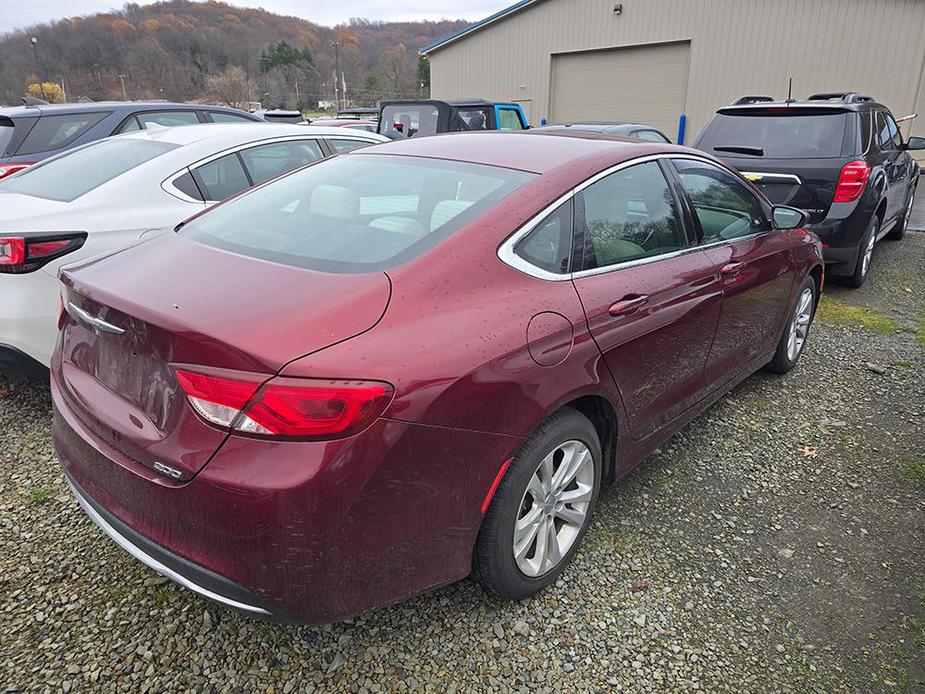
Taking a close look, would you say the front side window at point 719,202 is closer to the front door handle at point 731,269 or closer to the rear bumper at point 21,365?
the front door handle at point 731,269

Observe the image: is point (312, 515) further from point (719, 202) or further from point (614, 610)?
point (719, 202)

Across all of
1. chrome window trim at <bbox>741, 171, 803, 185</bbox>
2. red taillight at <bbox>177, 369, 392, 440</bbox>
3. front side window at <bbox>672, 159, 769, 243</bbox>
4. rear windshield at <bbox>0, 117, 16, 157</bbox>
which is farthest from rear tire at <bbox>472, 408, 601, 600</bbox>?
rear windshield at <bbox>0, 117, 16, 157</bbox>

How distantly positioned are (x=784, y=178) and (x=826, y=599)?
172 inches

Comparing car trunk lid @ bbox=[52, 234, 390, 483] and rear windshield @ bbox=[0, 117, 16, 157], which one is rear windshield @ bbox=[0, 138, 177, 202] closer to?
car trunk lid @ bbox=[52, 234, 390, 483]

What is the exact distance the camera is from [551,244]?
7.32 feet

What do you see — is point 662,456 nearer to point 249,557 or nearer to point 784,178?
point 249,557

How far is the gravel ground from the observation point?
2031 mm

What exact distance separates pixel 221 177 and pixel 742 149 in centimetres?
458

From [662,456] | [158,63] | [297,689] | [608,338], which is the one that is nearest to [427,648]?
[297,689]

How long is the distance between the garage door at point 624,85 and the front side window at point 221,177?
638 inches

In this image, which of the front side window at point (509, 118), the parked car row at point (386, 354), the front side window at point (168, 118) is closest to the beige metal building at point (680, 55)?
the front side window at point (509, 118)

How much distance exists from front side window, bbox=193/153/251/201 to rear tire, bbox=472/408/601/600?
273 centimetres

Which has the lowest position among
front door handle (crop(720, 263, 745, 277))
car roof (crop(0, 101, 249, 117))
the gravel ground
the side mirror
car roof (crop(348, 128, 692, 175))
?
the gravel ground

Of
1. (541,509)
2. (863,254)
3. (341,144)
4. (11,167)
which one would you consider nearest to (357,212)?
(541,509)
